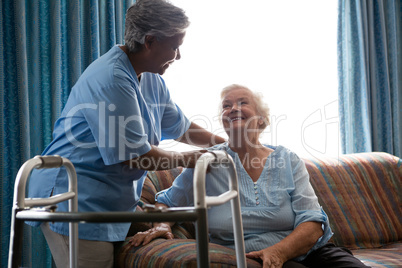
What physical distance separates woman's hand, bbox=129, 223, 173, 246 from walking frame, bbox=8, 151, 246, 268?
0.93ft

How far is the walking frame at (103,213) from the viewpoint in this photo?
0.82m

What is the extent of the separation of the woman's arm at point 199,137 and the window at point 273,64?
0.62 meters

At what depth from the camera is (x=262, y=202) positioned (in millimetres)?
1662

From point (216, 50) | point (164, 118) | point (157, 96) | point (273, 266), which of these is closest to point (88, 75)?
point (157, 96)

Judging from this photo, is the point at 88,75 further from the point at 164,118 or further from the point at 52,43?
the point at 52,43

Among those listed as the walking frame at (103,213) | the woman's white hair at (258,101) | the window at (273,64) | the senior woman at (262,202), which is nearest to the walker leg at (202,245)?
the walking frame at (103,213)

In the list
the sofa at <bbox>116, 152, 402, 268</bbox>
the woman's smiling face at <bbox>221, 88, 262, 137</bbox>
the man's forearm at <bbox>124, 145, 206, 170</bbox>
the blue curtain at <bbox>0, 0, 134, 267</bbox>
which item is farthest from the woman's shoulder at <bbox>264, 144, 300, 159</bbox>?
the blue curtain at <bbox>0, 0, 134, 267</bbox>

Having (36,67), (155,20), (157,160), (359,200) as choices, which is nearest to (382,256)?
(359,200)

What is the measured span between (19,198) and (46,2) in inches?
55.0

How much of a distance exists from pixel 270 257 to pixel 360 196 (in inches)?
37.9

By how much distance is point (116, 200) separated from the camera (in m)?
1.44

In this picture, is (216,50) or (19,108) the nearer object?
(19,108)

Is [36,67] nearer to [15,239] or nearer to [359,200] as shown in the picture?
[15,239]

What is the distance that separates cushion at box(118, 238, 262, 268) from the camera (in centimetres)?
133
